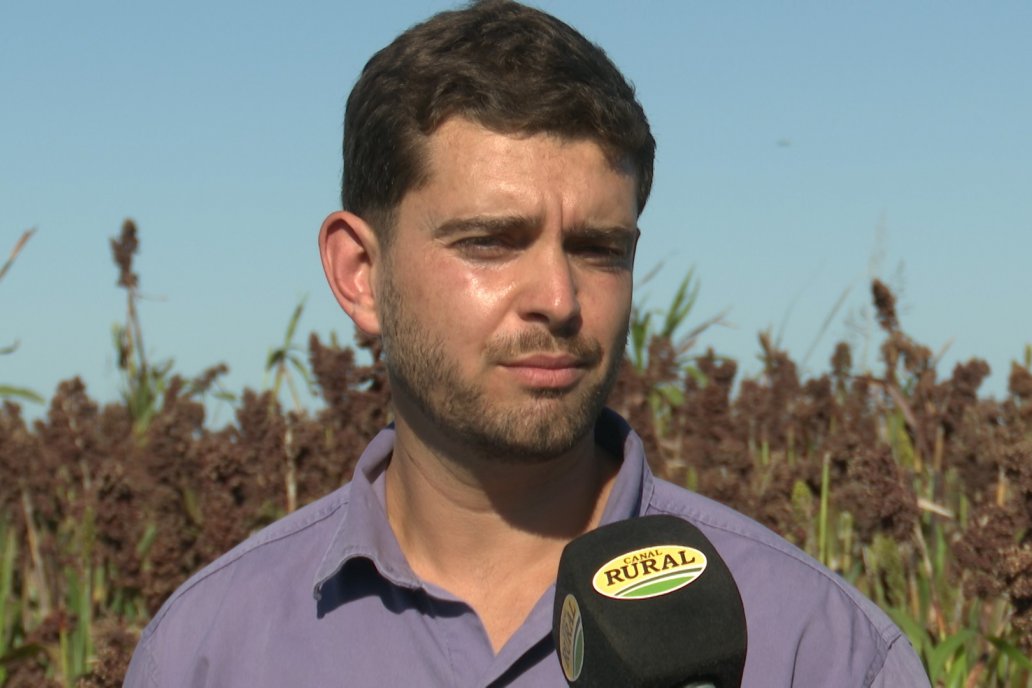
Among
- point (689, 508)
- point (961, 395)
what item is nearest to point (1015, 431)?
point (961, 395)

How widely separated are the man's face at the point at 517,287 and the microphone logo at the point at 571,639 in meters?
0.75

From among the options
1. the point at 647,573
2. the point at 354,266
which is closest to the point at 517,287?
the point at 354,266

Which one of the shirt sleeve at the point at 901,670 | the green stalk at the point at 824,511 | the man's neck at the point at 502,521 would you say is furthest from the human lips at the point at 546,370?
the green stalk at the point at 824,511

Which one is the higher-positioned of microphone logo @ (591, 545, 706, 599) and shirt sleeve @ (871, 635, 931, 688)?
microphone logo @ (591, 545, 706, 599)

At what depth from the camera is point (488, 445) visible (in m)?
2.76

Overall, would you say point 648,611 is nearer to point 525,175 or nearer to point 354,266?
point 525,175

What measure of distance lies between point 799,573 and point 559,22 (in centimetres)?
114

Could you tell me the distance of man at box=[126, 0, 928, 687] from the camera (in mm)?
2645

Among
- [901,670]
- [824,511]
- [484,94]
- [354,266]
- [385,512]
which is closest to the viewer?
[901,670]

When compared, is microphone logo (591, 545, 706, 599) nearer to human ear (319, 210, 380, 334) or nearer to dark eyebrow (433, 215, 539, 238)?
dark eyebrow (433, 215, 539, 238)

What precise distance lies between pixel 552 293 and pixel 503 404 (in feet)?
0.71

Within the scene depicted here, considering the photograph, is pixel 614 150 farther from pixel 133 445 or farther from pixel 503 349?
pixel 133 445

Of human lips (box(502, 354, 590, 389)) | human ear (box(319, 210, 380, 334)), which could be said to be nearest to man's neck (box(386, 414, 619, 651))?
human lips (box(502, 354, 590, 389))

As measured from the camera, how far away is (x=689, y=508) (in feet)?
9.18
